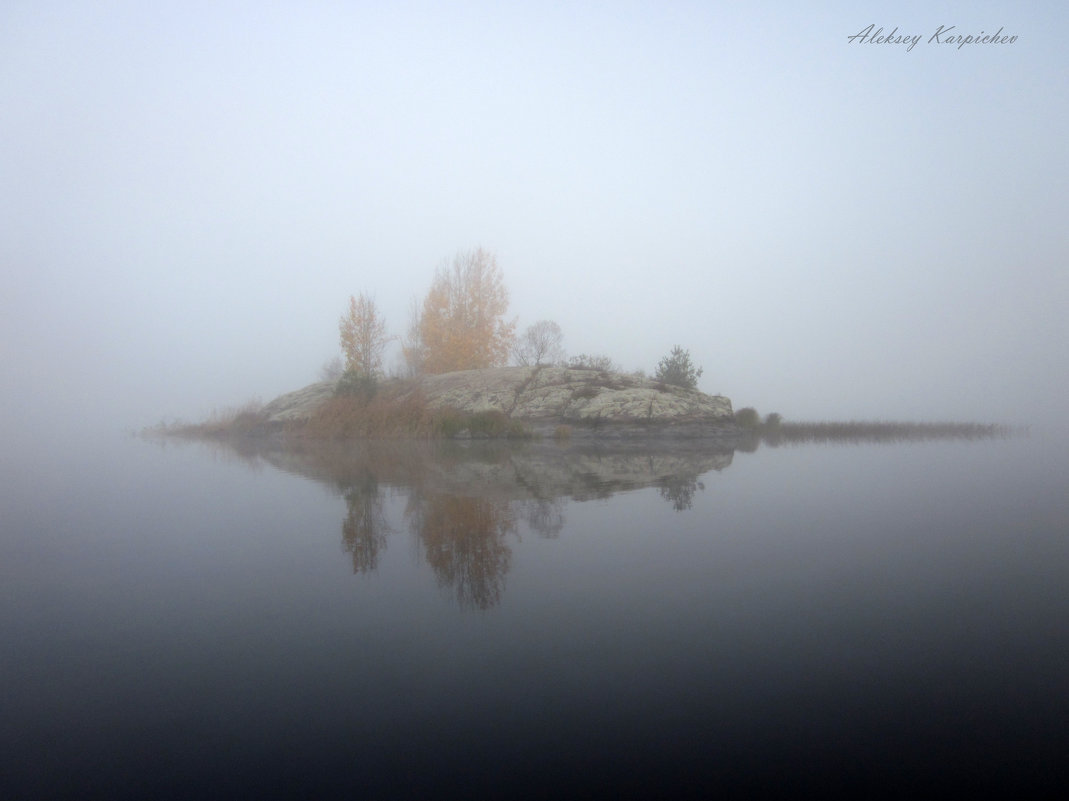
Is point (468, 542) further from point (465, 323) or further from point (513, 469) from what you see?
point (465, 323)

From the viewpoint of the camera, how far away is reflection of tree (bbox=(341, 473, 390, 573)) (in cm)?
496

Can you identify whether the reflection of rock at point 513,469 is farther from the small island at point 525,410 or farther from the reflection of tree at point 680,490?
the small island at point 525,410

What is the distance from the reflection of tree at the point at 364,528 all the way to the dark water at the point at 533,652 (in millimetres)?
49

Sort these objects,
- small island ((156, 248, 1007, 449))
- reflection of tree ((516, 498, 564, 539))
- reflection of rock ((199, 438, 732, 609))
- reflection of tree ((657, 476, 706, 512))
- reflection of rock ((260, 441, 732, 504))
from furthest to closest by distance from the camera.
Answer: small island ((156, 248, 1007, 449)) < reflection of rock ((260, 441, 732, 504)) < reflection of tree ((657, 476, 706, 512)) < reflection of tree ((516, 498, 564, 539)) < reflection of rock ((199, 438, 732, 609))

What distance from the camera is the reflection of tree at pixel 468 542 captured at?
425 cm

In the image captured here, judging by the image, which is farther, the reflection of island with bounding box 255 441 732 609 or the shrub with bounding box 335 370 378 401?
the shrub with bounding box 335 370 378 401

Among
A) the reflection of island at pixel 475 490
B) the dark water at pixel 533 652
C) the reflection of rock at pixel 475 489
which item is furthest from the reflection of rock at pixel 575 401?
the dark water at pixel 533 652

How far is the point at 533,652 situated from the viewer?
3.21 meters

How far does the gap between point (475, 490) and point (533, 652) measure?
5287 mm

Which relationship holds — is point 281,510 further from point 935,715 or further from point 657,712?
point 935,715

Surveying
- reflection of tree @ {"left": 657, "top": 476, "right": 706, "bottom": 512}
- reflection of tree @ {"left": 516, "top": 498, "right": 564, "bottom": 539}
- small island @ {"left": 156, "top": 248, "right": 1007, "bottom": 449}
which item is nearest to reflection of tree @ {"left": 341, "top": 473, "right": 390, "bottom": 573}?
reflection of tree @ {"left": 516, "top": 498, "right": 564, "bottom": 539}

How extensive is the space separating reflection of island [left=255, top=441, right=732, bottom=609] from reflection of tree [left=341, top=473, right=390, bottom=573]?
10 millimetres

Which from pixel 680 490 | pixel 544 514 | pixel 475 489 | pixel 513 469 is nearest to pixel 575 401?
pixel 513 469

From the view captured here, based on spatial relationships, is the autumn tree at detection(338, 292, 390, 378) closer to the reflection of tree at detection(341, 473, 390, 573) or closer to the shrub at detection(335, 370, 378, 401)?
the shrub at detection(335, 370, 378, 401)
